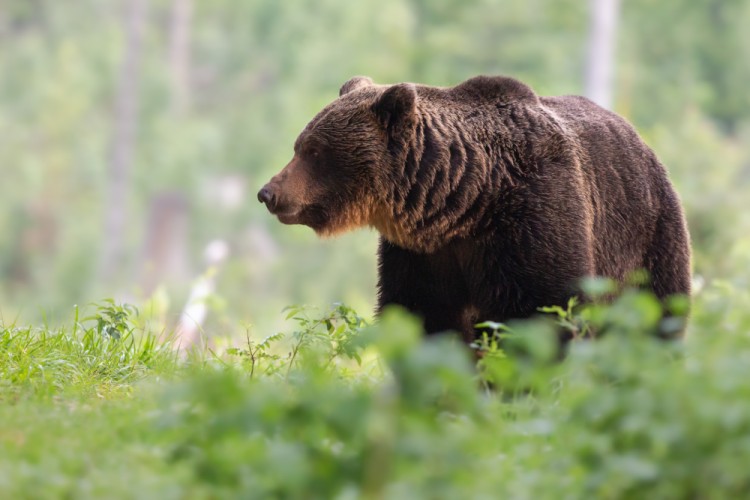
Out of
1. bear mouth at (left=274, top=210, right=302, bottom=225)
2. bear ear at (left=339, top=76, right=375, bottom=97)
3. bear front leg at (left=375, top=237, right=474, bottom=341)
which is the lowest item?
bear front leg at (left=375, top=237, right=474, bottom=341)

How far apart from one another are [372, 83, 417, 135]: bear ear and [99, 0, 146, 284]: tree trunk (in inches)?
1160

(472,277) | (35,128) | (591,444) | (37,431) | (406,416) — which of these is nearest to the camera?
(406,416)

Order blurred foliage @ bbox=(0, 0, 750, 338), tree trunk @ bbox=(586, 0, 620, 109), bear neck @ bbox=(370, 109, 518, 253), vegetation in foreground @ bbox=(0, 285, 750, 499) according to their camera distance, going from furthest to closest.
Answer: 1. blurred foliage @ bbox=(0, 0, 750, 338)
2. tree trunk @ bbox=(586, 0, 620, 109)
3. bear neck @ bbox=(370, 109, 518, 253)
4. vegetation in foreground @ bbox=(0, 285, 750, 499)

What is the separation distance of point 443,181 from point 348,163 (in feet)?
1.59

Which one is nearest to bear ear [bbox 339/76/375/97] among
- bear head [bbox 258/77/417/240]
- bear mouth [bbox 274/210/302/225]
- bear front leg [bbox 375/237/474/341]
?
bear head [bbox 258/77/417/240]

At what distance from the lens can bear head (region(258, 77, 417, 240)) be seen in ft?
19.6

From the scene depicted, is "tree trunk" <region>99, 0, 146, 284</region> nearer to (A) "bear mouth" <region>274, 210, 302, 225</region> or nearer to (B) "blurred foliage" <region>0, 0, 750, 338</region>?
(B) "blurred foliage" <region>0, 0, 750, 338</region>

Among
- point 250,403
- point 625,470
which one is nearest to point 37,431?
point 250,403

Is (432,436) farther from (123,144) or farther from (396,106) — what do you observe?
(123,144)

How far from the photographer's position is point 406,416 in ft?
9.34

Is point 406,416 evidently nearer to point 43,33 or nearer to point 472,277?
point 472,277

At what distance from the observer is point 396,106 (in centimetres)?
593

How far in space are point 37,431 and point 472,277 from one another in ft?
8.39

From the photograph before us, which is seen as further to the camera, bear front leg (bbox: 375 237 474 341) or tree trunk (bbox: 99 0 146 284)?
tree trunk (bbox: 99 0 146 284)
